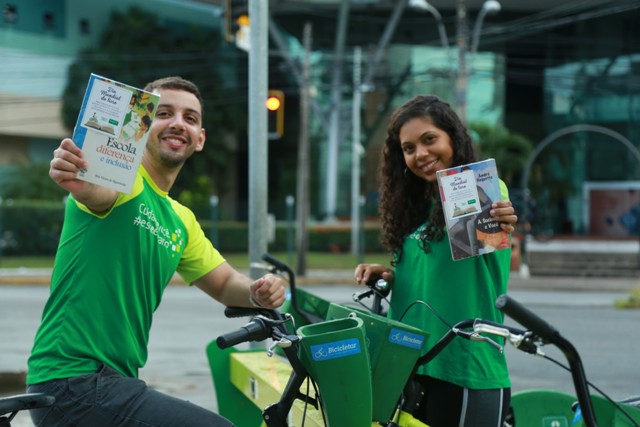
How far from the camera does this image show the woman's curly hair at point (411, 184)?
3.17 meters

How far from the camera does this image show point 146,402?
2549 mm

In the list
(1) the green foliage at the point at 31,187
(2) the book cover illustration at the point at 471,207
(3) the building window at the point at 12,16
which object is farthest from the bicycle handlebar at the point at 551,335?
(3) the building window at the point at 12,16

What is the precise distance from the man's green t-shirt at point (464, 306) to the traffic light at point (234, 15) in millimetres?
9894

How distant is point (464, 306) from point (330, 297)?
13915 millimetres

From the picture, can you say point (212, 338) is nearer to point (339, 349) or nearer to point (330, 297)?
point (330, 297)

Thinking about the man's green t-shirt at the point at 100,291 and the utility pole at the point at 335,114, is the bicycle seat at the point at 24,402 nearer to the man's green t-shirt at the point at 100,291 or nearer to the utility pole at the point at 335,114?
the man's green t-shirt at the point at 100,291

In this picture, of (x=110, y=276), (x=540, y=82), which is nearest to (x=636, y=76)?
(x=540, y=82)

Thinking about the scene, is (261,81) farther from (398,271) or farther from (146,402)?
(146,402)

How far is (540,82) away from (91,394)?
130 feet

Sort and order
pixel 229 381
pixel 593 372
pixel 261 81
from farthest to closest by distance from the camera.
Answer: pixel 593 372
pixel 261 81
pixel 229 381

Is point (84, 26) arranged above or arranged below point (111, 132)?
above

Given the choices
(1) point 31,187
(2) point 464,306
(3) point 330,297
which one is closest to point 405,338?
(2) point 464,306

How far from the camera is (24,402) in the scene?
2.35 metres

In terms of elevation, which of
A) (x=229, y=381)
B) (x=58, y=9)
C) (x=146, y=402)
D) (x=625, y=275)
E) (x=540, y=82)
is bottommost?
(x=625, y=275)
